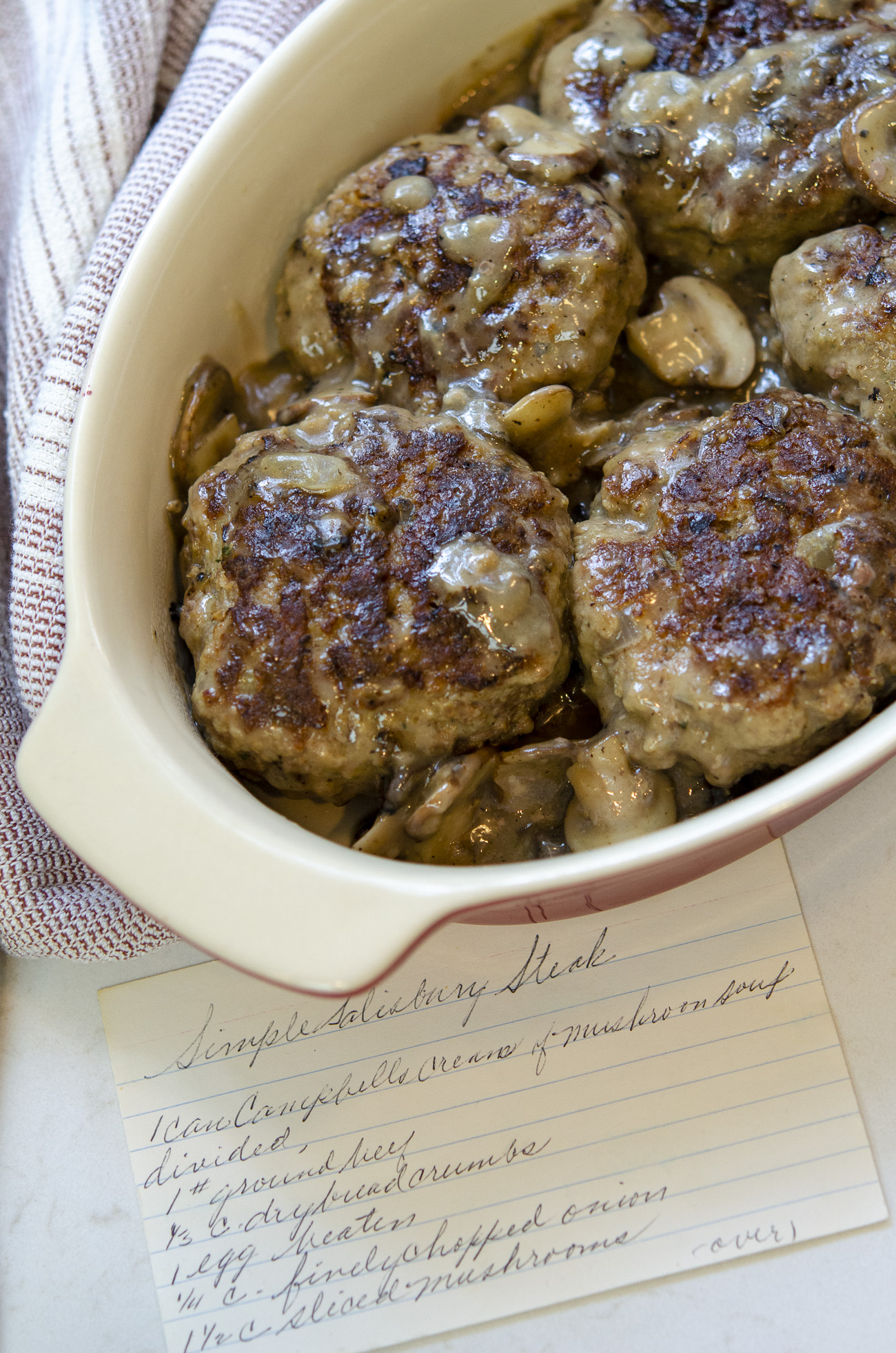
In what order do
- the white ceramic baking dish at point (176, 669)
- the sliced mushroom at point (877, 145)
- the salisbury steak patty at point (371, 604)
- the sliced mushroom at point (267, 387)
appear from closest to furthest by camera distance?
1. the white ceramic baking dish at point (176, 669)
2. the salisbury steak patty at point (371, 604)
3. the sliced mushroom at point (877, 145)
4. the sliced mushroom at point (267, 387)

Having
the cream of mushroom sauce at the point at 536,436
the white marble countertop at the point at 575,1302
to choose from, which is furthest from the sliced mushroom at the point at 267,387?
the white marble countertop at the point at 575,1302

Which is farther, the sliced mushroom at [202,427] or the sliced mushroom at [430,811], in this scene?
the sliced mushroom at [202,427]

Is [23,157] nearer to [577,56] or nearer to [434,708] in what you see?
[577,56]

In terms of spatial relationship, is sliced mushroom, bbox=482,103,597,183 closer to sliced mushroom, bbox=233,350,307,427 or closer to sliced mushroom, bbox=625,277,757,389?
sliced mushroom, bbox=625,277,757,389

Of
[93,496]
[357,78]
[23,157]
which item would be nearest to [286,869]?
[93,496]

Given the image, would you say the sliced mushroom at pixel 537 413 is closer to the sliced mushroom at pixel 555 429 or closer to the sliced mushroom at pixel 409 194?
the sliced mushroom at pixel 555 429

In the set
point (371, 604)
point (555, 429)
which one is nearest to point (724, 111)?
point (555, 429)
